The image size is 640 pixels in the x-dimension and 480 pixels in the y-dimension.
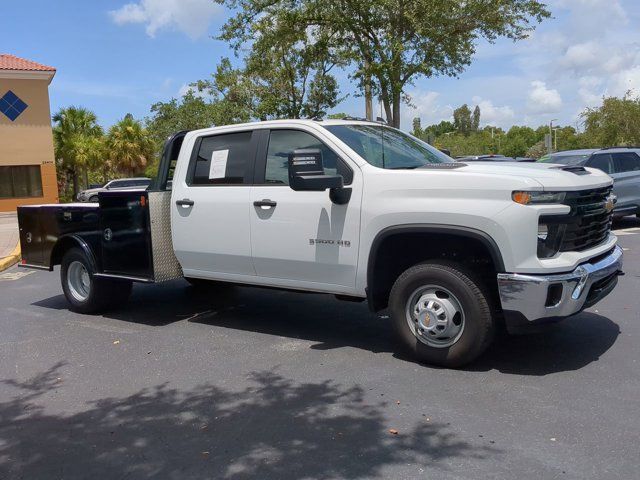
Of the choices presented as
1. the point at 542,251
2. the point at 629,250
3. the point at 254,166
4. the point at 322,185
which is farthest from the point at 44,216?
the point at 629,250

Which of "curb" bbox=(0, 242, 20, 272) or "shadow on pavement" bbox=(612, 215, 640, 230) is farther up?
"curb" bbox=(0, 242, 20, 272)

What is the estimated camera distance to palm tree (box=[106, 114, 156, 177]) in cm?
3791

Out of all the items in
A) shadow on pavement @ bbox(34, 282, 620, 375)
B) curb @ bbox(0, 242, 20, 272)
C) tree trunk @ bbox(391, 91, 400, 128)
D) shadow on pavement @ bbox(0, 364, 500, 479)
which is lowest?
shadow on pavement @ bbox(0, 364, 500, 479)

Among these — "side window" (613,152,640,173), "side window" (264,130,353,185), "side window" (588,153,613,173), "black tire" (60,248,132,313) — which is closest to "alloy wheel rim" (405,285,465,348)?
"side window" (264,130,353,185)

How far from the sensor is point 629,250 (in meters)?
10.5

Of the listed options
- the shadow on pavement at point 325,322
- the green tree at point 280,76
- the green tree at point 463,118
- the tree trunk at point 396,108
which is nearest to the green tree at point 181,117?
the green tree at point 280,76

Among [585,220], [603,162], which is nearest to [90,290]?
[585,220]

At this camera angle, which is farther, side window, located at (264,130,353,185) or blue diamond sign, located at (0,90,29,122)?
blue diamond sign, located at (0,90,29,122)

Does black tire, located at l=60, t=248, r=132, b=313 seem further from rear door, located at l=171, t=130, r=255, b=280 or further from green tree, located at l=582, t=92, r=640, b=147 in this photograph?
green tree, located at l=582, t=92, r=640, b=147

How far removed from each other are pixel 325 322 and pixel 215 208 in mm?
1674

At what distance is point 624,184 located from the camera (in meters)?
13.7

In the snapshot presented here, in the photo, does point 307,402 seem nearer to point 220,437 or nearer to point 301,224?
point 220,437

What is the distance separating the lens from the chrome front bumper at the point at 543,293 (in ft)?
14.3

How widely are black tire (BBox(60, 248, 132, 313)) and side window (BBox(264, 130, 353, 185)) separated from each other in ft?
7.95
